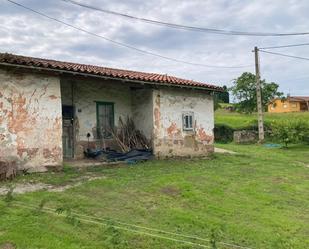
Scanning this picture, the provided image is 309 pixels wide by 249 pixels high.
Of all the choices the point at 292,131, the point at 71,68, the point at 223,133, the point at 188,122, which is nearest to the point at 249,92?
the point at 223,133

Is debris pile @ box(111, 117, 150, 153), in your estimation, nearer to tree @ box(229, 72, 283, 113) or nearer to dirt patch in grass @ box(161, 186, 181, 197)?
dirt patch in grass @ box(161, 186, 181, 197)

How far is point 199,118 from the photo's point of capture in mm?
18375

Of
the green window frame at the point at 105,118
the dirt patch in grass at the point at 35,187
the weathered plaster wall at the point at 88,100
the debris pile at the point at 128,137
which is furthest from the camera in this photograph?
the green window frame at the point at 105,118

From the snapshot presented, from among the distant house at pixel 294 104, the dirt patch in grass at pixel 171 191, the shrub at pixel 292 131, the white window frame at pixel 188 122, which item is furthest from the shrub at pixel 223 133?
the distant house at pixel 294 104

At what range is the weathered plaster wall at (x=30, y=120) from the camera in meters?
12.2

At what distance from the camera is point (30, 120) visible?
12758 millimetres

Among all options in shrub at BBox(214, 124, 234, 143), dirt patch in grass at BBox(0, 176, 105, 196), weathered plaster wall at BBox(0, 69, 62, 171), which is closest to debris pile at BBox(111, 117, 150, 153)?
weathered plaster wall at BBox(0, 69, 62, 171)

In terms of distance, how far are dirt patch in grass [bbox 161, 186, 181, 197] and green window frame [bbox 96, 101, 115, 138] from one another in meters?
6.26

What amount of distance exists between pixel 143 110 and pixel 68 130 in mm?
3076

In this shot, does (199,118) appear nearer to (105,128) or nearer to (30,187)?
(105,128)

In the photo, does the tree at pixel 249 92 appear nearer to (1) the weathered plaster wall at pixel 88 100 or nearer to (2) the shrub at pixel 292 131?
(2) the shrub at pixel 292 131

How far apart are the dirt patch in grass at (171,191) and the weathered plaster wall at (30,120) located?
3912mm

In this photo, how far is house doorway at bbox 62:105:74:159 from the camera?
1577cm

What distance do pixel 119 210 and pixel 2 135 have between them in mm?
4928
